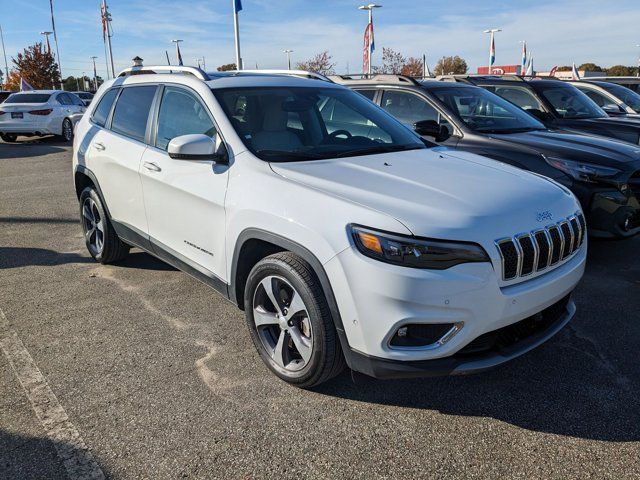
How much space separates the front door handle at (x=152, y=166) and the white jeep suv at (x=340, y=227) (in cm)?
3

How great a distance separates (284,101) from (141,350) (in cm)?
197

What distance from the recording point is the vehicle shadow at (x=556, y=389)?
2814 millimetres

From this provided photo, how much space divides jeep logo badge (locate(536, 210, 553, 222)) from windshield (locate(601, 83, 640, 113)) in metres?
9.89

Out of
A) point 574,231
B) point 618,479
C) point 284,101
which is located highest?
point 284,101

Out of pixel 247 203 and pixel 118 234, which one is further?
pixel 118 234

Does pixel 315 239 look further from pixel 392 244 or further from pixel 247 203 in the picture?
pixel 247 203

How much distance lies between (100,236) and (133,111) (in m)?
1.36

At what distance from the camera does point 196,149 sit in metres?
3.27

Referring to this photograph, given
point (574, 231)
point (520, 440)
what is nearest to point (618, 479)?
point (520, 440)

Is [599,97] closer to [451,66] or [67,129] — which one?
[67,129]

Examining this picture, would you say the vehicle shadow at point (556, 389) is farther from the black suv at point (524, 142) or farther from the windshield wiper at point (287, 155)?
the black suv at point (524, 142)

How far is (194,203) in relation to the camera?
3.60 metres

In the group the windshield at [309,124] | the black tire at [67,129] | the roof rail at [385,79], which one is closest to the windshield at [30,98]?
the black tire at [67,129]

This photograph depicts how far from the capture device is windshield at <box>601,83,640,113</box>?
37.0 feet
